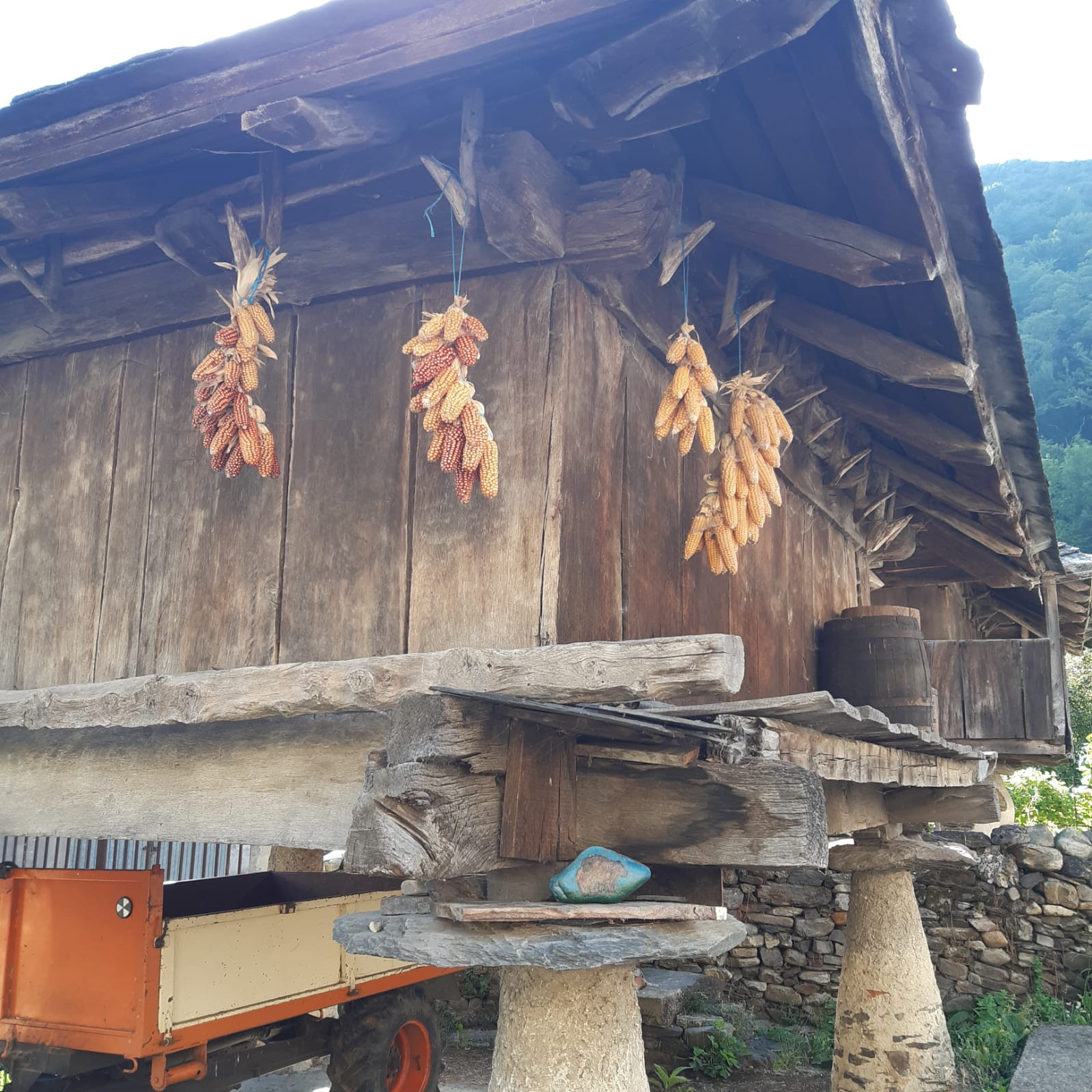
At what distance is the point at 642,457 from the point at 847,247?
0.98m

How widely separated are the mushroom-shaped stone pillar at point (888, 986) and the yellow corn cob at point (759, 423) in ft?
11.3

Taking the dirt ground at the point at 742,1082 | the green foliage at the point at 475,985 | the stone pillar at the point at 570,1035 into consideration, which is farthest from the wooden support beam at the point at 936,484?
the green foliage at the point at 475,985

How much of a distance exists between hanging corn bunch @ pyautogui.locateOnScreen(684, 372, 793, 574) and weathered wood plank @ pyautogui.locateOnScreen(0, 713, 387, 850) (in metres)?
1.42

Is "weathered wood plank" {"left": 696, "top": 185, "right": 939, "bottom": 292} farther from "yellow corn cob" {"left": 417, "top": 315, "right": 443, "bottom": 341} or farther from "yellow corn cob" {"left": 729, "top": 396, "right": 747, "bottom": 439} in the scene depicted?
Answer: "yellow corn cob" {"left": 417, "top": 315, "right": 443, "bottom": 341}

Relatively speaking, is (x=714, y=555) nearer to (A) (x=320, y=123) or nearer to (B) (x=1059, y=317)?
(A) (x=320, y=123)

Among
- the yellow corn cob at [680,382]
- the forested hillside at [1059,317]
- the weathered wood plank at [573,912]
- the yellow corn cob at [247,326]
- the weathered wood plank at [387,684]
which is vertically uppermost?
the forested hillside at [1059,317]

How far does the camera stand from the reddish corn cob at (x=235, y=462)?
3.22 meters

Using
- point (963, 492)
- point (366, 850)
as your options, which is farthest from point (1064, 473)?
point (366, 850)

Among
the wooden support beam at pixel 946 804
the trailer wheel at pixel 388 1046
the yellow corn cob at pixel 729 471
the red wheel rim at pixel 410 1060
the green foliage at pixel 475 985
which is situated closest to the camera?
the yellow corn cob at pixel 729 471

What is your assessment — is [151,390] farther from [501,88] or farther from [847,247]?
[847,247]

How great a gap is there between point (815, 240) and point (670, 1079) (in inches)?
281

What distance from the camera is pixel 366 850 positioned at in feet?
8.36

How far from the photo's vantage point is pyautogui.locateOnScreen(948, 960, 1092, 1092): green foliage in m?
7.40

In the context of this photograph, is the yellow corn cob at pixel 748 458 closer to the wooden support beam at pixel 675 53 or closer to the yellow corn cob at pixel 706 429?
the yellow corn cob at pixel 706 429
